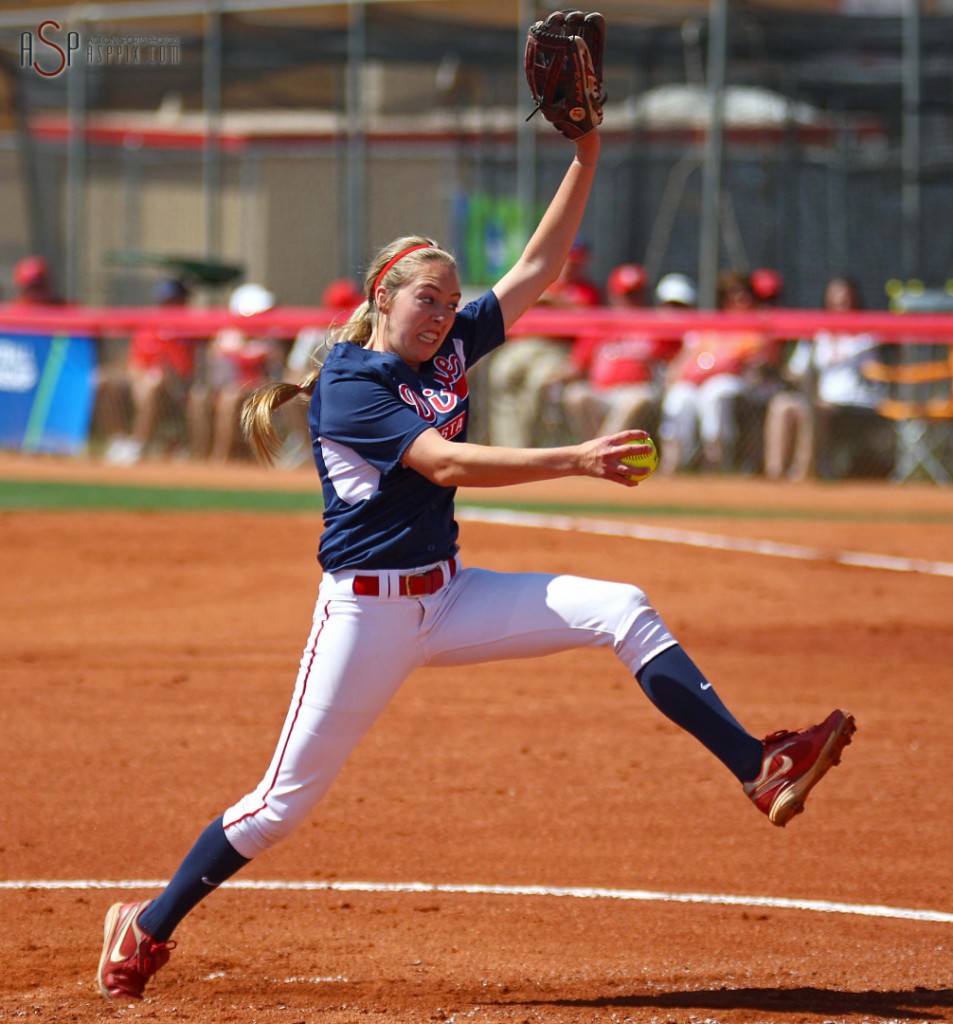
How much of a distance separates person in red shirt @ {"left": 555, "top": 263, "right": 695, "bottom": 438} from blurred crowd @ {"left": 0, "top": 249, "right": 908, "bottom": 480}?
12mm

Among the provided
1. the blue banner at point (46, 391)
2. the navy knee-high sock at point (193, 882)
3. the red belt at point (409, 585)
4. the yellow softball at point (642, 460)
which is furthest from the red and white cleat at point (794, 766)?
the blue banner at point (46, 391)

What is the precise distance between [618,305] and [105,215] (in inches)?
486

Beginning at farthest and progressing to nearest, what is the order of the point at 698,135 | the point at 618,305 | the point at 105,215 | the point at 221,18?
the point at 105,215, the point at 698,135, the point at 221,18, the point at 618,305

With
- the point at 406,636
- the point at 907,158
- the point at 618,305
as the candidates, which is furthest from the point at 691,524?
the point at 406,636

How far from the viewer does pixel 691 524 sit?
11898 millimetres

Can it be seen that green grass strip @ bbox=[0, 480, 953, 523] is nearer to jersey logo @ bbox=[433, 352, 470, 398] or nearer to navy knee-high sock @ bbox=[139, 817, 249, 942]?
jersey logo @ bbox=[433, 352, 470, 398]

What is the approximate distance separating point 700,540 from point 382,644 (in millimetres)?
7439

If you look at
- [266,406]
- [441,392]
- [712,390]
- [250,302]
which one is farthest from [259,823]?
[250,302]

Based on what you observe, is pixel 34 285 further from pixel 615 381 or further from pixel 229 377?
pixel 615 381

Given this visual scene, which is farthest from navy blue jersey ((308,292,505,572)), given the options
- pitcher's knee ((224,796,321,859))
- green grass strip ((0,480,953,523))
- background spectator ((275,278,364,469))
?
background spectator ((275,278,364,469))

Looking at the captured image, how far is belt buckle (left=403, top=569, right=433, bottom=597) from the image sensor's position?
3945mm

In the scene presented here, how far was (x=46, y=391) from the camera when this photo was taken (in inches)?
611

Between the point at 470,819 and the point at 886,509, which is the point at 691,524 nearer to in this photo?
the point at 886,509
